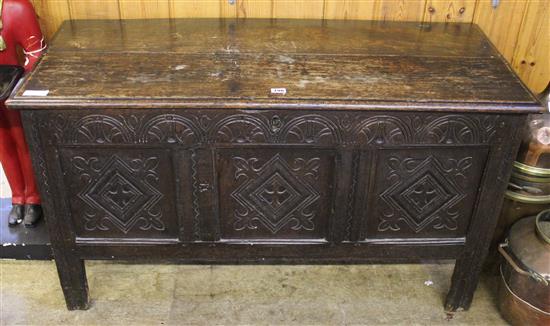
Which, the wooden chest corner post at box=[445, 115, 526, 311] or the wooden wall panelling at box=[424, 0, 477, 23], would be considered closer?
the wooden chest corner post at box=[445, 115, 526, 311]

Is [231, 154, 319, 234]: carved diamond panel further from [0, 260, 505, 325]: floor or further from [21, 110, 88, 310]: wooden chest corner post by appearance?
[21, 110, 88, 310]: wooden chest corner post

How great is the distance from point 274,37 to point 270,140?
1.54ft

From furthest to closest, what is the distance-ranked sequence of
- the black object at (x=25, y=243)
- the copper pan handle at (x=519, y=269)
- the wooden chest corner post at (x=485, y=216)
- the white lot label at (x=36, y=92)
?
the black object at (x=25, y=243)
the copper pan handle at (x=519, y=269)
the wooden chest corner post at (x=485, y=216)
the white lot label at (x=36, y=92)

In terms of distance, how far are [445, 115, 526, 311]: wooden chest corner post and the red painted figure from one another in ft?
4.89

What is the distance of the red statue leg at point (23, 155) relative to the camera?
82.1 inches

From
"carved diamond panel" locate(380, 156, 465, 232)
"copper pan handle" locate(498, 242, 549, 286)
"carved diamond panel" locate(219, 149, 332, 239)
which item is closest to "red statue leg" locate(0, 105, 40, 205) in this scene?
"carved diamond panel" locate(219, 149, 332, 239)

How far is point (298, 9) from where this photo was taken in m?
2.13

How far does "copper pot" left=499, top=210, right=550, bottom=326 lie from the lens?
6.30 ft

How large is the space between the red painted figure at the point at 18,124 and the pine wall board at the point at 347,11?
17 centimetres

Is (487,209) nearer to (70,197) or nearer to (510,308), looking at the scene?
(510,308)

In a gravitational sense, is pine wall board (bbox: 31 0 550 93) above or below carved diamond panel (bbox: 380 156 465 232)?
above

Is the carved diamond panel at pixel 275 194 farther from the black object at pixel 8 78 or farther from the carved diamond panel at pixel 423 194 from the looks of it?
the black object at pixel 8 78

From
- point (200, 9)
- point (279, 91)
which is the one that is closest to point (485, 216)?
point (279, 91)

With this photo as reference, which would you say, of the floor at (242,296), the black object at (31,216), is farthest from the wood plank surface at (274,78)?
the floor at (242,296)
